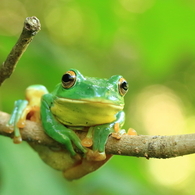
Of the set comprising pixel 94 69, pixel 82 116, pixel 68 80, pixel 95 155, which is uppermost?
pixel 94 69

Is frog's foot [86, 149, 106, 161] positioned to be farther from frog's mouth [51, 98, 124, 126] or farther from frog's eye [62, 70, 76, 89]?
frog's eye [62, 70, 76, 89]

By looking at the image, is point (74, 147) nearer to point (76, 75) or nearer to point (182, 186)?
Result: point (76, 75)

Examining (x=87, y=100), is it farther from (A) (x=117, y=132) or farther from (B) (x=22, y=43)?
(B) (x=22, y=43)

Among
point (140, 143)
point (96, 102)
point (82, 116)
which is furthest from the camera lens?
point (82, 116)

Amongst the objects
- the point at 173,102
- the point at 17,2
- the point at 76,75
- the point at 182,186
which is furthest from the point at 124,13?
the point at 182,186

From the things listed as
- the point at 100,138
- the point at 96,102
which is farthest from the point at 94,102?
the point at 100,138

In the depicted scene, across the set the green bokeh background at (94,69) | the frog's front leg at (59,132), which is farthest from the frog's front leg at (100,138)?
the green bokeh background at (94,69)

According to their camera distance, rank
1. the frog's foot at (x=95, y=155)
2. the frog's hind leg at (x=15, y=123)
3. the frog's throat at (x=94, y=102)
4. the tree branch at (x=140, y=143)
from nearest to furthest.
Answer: the tree branch at (x=140, y=143)
the frog's throat at (x=94, y=102)
the frog's foot at (x=95, y=155)
the frog's hind leg at (x=15, y=123)

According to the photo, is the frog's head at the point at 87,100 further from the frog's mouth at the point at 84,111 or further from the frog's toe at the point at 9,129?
the frog's toe at the point at 9,129

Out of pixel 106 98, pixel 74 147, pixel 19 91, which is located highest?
pixel 19 91
